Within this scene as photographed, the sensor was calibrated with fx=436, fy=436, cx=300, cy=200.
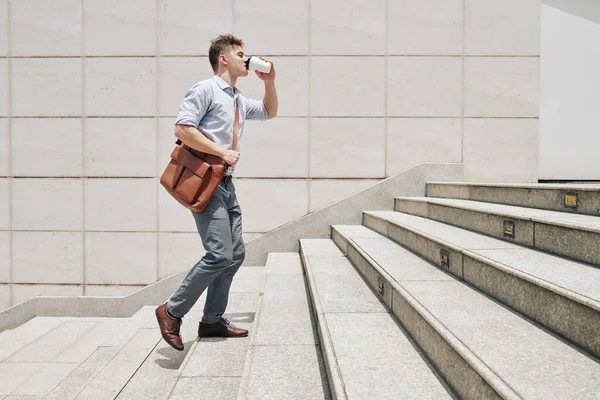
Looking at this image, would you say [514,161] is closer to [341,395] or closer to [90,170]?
[341,395]

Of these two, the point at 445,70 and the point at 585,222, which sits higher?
the point at 445,70

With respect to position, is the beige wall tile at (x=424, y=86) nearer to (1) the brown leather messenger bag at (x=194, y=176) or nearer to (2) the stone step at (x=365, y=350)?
(2) the stone step at (x=365, y=350)

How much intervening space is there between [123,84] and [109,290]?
2.71 meters

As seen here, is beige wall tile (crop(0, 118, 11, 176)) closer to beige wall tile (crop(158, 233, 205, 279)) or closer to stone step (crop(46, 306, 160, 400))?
beige wall tile (crop(158, 233, 205, 279))

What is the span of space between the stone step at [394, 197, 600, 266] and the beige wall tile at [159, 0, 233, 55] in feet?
12.2

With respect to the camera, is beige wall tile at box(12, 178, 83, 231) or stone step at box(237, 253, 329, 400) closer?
stone step at box(237, 253, 329, 400)

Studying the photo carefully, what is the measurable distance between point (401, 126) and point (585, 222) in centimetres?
344

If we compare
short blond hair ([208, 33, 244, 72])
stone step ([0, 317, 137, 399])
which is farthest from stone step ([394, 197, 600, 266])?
stone step ([0, 317, 137, 399])

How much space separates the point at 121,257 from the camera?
5758 mm

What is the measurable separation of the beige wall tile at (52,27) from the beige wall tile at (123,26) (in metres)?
0.16

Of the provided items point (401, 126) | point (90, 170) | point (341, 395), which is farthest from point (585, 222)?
point (90, 170)

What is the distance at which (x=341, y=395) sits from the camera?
66.4 inches

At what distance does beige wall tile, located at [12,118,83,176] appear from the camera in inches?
226

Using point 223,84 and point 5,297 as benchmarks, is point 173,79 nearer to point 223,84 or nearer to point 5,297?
point 223,84
